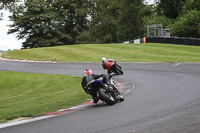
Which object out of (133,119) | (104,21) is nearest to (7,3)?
(133,119)

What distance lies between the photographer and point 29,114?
8820 mm

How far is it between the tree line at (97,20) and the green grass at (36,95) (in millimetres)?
30726

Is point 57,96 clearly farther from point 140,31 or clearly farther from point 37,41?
point 140,31

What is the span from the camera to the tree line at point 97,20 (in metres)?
54.7

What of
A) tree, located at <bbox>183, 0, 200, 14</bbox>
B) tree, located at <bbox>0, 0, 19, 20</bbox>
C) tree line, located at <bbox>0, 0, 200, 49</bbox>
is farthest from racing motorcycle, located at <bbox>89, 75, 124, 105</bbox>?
tree, located at <bbox>183, 0, 200, 14</bbox>

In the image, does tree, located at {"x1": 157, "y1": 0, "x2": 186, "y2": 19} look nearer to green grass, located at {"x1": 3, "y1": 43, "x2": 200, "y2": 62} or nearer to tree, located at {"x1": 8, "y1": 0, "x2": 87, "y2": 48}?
tree, located at {"x1": 8, "y1": 0, "x2": 87, "y2": 48}

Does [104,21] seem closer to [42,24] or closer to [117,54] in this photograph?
[42,24]

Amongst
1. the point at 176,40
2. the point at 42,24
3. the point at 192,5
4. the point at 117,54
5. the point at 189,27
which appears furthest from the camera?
the point at 42,24

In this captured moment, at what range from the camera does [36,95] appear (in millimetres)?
13578

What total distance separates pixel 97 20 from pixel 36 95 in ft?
210

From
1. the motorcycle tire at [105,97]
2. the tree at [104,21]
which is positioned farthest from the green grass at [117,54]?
the tree at [104,21]

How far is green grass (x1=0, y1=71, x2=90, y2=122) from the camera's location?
958 cm

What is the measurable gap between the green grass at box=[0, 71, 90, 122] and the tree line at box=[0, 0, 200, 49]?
30.7 metres

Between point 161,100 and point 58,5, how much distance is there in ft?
200
